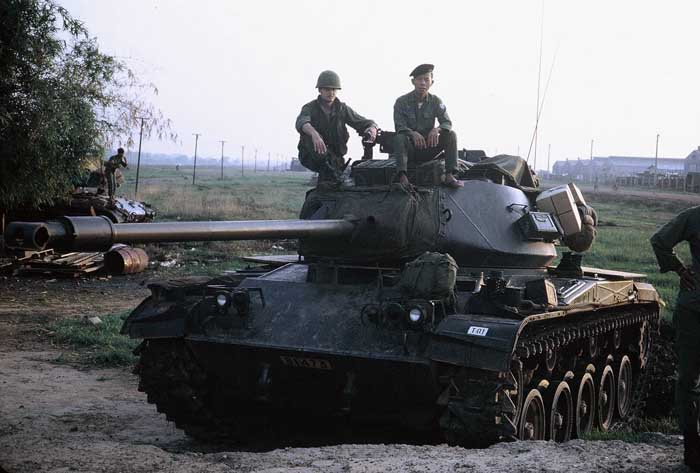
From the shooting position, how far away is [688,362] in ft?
23.3

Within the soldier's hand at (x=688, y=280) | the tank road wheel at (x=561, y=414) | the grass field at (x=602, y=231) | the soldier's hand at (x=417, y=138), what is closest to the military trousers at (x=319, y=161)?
the soldier's hand at (x=417, y=138)

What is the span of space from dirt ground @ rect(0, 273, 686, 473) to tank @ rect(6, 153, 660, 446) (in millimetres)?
405

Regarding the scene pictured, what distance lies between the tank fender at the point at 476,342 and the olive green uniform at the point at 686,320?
50.0 inches

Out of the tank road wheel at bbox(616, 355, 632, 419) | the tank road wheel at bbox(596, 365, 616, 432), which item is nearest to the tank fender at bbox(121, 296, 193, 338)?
the tank road wheel at bbox(596, 365, 616, 432)

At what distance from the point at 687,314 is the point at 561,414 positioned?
103 inches

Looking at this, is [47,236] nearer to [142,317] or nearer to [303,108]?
[142,317]

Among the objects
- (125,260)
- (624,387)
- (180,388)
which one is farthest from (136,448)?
(125,260)

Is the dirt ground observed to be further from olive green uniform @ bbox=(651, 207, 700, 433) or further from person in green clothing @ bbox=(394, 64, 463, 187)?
person in green clothing @ bbox=(394, 64, 463, 187)

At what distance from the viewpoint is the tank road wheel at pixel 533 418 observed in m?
7.98

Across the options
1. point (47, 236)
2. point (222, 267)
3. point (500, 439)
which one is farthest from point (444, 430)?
point (222, 267)

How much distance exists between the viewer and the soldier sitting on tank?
9406mm

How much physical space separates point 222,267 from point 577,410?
1263 centimetres

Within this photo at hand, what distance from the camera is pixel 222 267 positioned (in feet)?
69.2

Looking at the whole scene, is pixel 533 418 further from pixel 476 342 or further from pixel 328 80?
pixel 328 80
